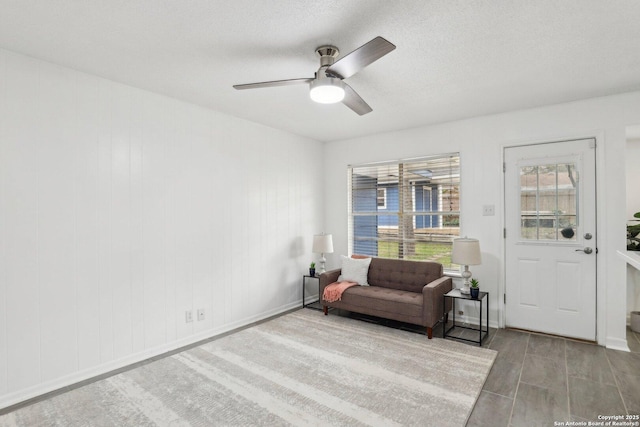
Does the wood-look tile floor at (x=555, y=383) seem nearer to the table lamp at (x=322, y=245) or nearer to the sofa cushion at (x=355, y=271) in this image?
the sofa cushion at (x=355, y=271)

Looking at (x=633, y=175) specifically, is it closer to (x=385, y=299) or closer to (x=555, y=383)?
(x=555, y=383)

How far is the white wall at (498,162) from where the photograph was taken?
3305mm

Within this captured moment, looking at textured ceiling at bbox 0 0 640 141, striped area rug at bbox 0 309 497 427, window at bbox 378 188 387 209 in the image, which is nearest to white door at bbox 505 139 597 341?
textured ceiling at bbox 0 0 640 141

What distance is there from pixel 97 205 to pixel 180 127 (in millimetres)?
1137

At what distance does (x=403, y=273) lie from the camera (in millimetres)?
4285

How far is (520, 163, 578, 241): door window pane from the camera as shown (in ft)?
11.7

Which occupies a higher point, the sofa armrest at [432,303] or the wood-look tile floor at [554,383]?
the sofa armrest at [432,303]

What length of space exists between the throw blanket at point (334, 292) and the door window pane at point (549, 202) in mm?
2181

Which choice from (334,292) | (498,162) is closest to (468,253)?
(498,162)

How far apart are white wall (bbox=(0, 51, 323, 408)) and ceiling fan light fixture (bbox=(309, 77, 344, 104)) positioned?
1.83 m

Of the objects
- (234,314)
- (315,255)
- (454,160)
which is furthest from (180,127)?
(454,160)

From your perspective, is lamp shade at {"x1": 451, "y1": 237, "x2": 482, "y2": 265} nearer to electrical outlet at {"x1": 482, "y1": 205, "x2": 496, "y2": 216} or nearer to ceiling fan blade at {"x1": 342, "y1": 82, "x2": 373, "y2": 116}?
electrical outlet at {"x1": 482, "y1": 205, "x2": 496, "y2": 216}

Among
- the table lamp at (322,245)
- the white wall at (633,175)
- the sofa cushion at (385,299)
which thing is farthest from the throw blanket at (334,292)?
the white wall at (633,175)

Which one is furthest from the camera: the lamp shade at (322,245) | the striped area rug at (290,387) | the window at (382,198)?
the window at (382,198)
